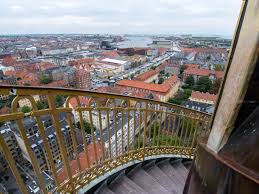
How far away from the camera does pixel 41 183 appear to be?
1.71m

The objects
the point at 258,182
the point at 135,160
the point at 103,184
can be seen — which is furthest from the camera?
the point at 135,160

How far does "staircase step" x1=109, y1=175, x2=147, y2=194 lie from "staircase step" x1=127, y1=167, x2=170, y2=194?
14 cm

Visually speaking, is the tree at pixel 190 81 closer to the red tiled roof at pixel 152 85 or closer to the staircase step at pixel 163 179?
the red tiled roof at pixel 152 85

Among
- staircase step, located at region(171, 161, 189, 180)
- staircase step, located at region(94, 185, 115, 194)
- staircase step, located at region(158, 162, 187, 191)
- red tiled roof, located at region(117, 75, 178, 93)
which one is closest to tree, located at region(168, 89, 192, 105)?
red tiled roof, located at region(117, 75, 178, 93)

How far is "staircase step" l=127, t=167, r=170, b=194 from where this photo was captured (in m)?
2.71

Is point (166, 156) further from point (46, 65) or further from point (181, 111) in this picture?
point (46, 65)

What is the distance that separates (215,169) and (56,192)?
165cm

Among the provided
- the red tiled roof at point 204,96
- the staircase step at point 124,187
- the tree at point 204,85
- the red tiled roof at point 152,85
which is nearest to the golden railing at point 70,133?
the staircase step at point 124,187

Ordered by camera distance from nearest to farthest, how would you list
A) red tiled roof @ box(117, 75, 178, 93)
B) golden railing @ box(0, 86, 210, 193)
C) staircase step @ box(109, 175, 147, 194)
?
golden railing @ box(0, 86, 210, 193) → staircase step @ box(109, 175, 147, 194) → red tiled roof @ box(117, 75, 178, 93)

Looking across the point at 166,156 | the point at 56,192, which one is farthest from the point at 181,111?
the point at 56,192

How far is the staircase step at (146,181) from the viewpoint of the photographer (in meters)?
2.71

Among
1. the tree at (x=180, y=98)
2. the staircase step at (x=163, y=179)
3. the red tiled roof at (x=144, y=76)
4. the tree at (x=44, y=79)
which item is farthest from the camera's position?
the tree at (x=44, y=79)

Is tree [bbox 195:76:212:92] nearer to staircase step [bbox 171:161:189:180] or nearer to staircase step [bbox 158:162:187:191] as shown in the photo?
staircase step [bbox 171:161:189:180]

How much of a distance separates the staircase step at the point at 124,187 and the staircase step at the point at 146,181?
0.14 metres
